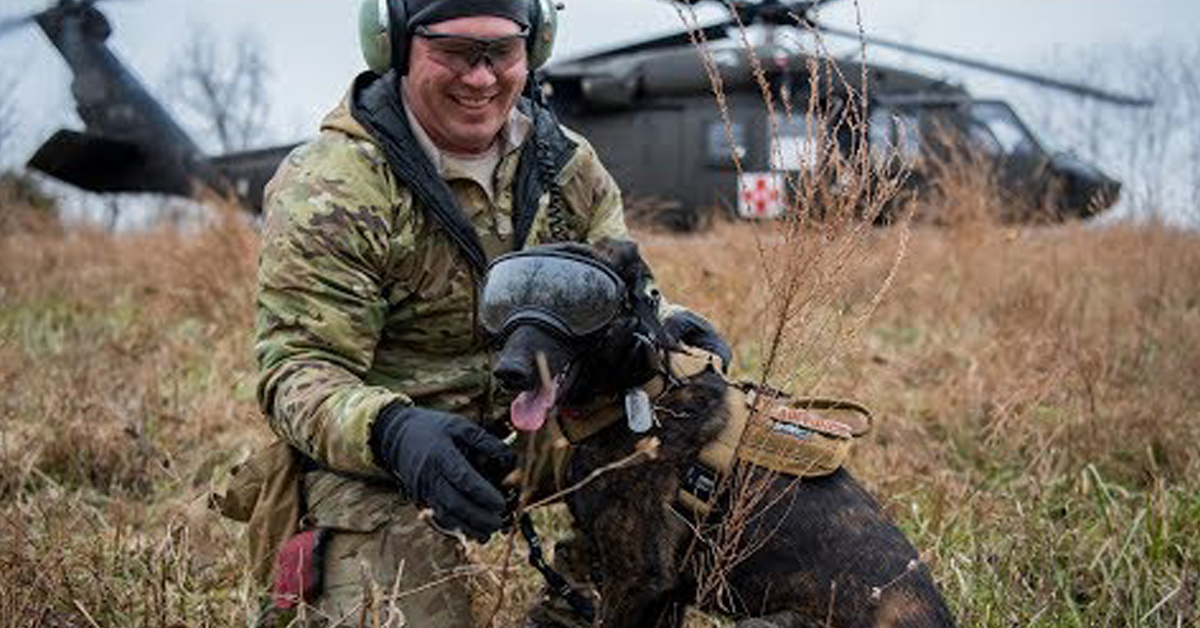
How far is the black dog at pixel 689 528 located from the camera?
2.16 metres

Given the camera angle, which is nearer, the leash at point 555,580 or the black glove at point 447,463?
the black glove at point 447,463

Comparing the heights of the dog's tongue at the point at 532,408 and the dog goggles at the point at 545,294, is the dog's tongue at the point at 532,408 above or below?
below

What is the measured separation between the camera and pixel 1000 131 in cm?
1241

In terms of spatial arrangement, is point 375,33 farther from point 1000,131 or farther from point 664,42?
point 1000,131

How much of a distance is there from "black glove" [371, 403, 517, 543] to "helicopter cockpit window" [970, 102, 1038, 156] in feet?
35.2

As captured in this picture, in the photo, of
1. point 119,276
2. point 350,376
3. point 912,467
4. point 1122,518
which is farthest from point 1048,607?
point 119,276

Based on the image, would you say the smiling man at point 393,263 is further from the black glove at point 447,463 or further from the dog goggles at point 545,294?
the dog goggles at point 545,294

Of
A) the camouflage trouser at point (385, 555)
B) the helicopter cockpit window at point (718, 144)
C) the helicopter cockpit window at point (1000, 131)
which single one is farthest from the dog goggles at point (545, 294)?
the helicopter cockpit window at point (1000, 131)

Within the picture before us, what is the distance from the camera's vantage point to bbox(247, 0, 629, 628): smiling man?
8.34 ft

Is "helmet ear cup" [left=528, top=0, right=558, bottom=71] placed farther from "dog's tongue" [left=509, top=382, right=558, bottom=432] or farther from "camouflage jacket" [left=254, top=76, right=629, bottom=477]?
"dog's tongue" [left=509, top=382, right=558, bottom=432]

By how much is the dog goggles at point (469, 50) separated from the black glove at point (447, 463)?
811 millimetres

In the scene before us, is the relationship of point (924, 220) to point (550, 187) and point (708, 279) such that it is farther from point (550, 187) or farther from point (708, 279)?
point (550, 187)

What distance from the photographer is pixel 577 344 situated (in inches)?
82.6

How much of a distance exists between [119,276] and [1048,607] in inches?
295
